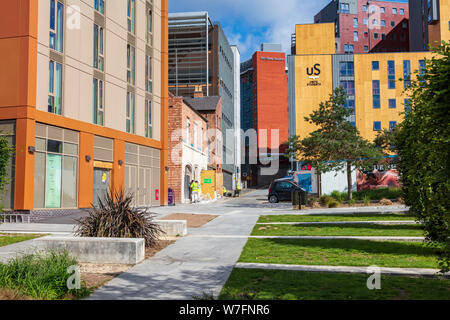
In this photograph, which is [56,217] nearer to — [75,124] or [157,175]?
[75,124]

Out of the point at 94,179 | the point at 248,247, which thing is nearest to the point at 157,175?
the point at 94,179

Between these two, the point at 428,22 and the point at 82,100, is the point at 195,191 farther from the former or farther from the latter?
the point at 428,22

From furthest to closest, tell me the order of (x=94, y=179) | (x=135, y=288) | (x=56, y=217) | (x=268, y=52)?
(x=268, y=52)
(x=94, y=179)
(x=56, y=217)
(x=135, y=288)

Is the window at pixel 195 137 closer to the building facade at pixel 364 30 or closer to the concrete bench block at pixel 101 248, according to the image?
the concrete bench block at pixel 101 248

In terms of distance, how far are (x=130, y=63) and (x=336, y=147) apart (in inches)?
583

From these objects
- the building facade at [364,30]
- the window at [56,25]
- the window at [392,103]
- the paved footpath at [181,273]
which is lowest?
the paved footpath at [181,273]

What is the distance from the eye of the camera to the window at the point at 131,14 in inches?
1054

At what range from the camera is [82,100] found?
21156 millimetres

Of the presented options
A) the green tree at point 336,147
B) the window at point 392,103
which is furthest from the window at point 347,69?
the green tree at point 336,147

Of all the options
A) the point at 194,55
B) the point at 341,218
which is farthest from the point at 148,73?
the point at 194,55

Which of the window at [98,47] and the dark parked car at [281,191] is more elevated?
the window at [98,47]

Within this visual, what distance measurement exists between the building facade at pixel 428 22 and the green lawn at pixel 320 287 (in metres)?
55.6
